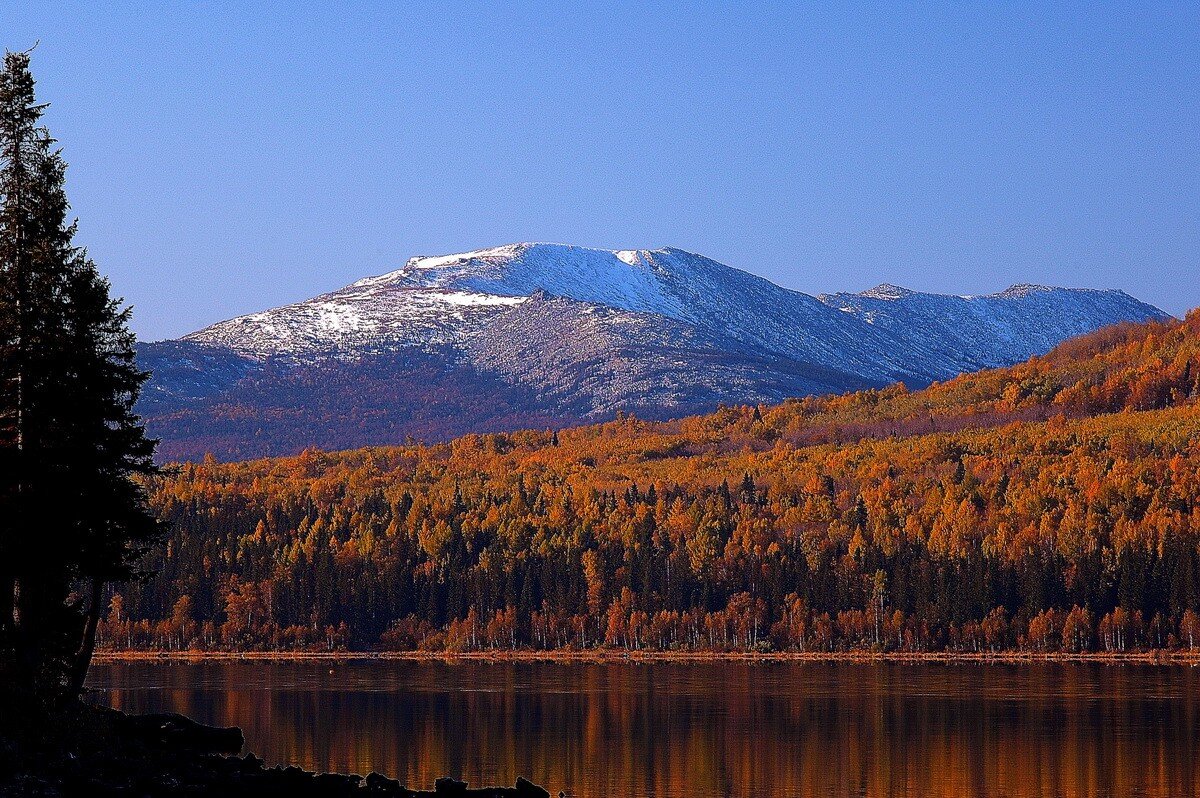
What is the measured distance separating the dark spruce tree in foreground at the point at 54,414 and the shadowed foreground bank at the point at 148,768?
297 centimetres

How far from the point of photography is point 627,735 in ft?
336

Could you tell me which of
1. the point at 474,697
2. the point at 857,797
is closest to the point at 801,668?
the point at 474,697

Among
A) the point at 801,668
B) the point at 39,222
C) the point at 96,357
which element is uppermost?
the point at 39,222

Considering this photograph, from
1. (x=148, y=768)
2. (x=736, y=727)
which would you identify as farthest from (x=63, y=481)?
(x=736, y=727)

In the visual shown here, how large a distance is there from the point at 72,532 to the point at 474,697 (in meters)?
77.0

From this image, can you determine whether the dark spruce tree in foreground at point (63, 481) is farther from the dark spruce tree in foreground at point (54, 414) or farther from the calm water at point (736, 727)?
the calm water at point (736, 727)

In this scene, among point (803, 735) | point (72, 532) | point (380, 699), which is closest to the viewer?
point (72, 532)

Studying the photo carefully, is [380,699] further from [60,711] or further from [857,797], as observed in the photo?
[60,711]

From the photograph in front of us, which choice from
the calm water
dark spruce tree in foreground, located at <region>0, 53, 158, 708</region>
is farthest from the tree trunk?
the calm water

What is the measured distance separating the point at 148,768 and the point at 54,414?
13.5m

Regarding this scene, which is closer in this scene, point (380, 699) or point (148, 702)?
point (148, 702)

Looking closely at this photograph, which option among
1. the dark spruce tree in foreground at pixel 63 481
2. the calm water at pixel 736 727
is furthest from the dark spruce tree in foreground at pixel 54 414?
the calm water at pixel 736 727

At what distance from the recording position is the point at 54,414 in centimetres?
6144

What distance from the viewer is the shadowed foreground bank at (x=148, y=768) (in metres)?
50.0
